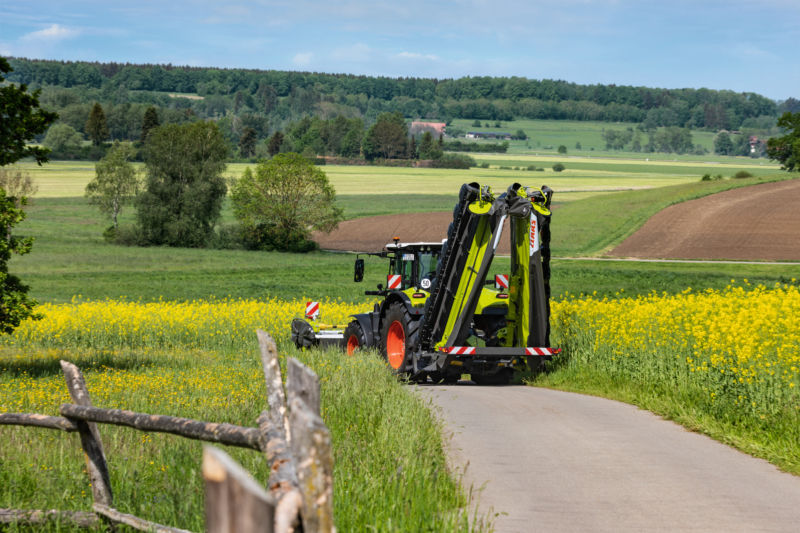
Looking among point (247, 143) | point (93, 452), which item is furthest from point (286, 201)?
point (247, 143)

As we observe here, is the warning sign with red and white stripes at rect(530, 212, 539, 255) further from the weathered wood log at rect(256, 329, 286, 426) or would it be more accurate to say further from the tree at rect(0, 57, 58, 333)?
the weathered wood log at rect(256, 329, 286, 426)

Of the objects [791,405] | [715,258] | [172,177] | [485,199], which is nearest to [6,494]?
[791,405]

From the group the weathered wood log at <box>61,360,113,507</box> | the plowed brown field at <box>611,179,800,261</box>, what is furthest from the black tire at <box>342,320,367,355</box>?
the plowed brown field at <box>611,179,800,261</box>

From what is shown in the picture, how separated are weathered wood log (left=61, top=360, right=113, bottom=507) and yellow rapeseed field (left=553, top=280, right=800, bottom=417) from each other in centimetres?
768

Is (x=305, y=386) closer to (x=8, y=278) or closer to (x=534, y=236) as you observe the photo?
(x=534, y=236)

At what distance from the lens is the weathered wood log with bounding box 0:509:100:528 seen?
22.3 feet

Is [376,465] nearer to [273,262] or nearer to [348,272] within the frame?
[348,272]

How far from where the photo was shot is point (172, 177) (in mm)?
73062

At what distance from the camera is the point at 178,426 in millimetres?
6090

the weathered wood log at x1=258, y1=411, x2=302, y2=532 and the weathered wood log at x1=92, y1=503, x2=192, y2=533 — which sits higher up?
the weathered wood log at x1=258, y1=411, x2=302, y2=532

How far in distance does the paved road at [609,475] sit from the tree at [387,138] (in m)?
161

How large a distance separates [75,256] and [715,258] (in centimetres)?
3928

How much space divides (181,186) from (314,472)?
71127 millimetres

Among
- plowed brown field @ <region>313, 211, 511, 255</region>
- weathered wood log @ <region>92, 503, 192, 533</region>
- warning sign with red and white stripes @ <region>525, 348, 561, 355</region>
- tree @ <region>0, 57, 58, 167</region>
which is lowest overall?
plowed brown field @ <region>313, 211, 511, 255</region>
